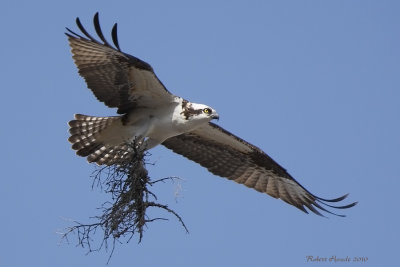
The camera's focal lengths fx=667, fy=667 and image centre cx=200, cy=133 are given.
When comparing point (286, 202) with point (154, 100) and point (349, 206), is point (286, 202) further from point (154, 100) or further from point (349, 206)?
point (154, 100)

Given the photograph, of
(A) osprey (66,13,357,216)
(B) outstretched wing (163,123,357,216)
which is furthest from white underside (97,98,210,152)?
(B) outstretched wing (163,123,357,216)

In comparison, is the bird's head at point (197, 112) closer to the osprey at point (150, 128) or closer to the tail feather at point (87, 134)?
the osprey at point (150, 128)

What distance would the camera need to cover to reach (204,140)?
10656 mm

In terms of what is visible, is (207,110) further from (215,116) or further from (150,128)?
(150,128)

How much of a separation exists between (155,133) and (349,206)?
2.95 meters

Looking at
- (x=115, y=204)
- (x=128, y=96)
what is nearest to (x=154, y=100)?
(x=128, y=96)

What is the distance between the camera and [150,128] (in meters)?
9.32

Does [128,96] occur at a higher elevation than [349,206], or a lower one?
higher

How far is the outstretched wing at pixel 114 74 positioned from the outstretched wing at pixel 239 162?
4.70ft

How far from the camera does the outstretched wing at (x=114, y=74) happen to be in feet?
28.6

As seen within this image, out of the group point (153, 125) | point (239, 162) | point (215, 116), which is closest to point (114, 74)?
point (153, 125)

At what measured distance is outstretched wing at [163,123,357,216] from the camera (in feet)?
34.6

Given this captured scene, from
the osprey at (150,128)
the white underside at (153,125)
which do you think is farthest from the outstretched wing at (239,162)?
the white underside at (153,125)

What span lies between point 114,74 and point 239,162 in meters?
2.93
